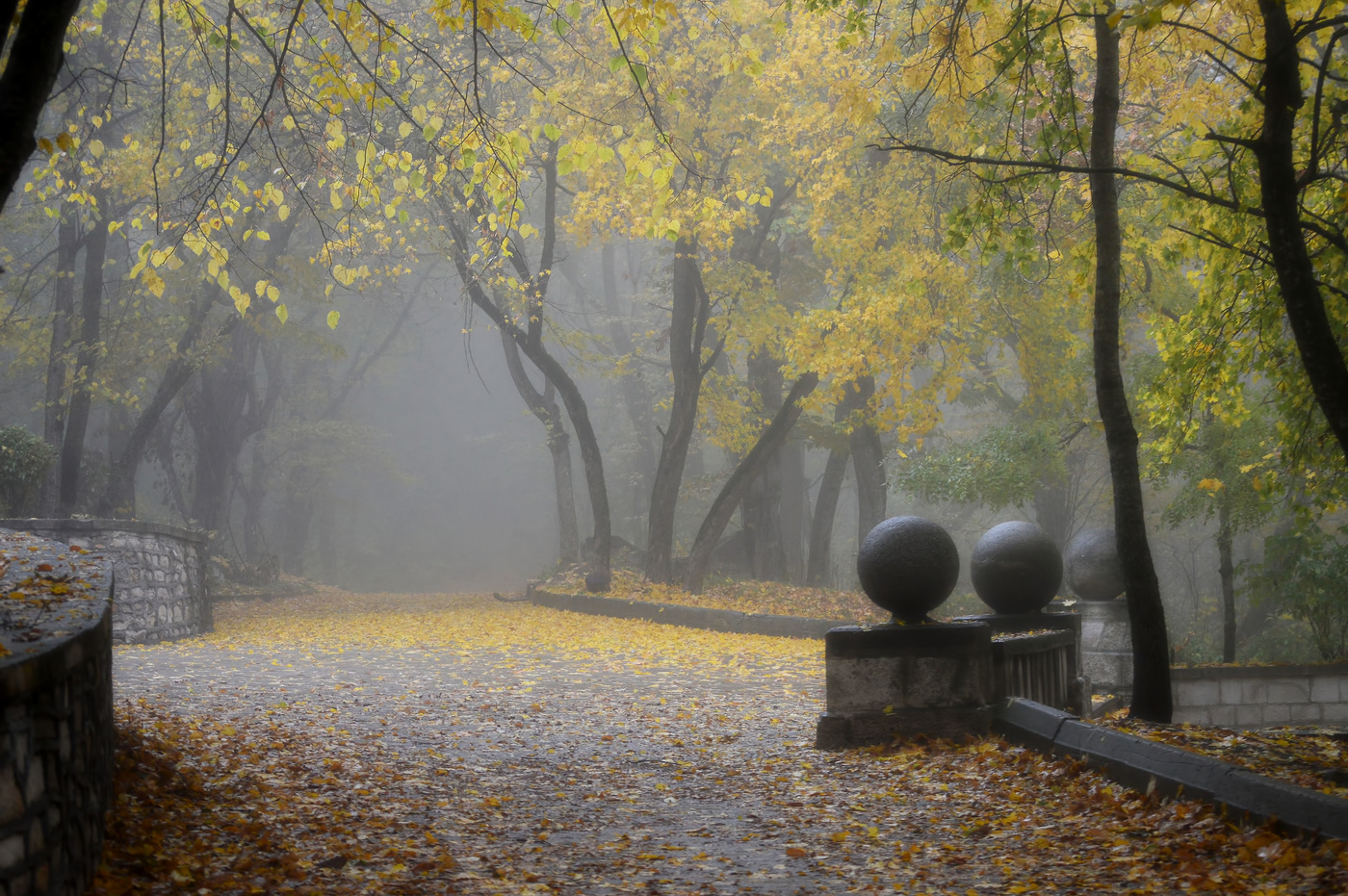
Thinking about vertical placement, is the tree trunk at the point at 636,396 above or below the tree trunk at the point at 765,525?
above

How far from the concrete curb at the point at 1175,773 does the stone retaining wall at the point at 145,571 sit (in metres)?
10.1

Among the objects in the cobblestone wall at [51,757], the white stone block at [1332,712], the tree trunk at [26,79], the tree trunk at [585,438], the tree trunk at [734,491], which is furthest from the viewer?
the tree trunk at [585,438]

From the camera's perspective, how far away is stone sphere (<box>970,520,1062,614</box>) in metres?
8.16

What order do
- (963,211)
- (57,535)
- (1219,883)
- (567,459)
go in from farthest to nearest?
1. (567,459)
2. (57,535)
3. (963,211)
4. (1219,883)

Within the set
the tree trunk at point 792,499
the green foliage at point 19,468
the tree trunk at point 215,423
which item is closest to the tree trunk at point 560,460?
the tree trunk at point 792,499

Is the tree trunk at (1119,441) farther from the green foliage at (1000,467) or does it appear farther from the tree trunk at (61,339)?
the tree trunk at (61,339)

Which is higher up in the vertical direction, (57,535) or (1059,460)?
(1059,460)

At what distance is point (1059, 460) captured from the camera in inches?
631

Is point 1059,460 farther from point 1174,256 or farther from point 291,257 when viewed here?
point 291,257

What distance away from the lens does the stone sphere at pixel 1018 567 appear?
8.16 m

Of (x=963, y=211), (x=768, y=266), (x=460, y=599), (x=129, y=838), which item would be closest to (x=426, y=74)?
(x=768, y=266)

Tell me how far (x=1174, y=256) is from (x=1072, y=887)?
4.95 m

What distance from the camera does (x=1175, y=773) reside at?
4801mm

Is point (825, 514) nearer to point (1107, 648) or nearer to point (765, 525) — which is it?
point (765, 525)
